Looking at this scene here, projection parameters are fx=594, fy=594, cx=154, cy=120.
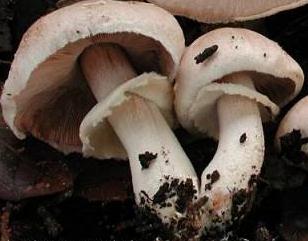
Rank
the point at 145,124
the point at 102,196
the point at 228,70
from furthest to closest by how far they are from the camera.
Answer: the point at 102,196 → the point at 145,124 → the point at 228,70

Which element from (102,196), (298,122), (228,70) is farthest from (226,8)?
(102,196)

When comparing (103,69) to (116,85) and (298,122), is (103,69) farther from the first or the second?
(298,122)

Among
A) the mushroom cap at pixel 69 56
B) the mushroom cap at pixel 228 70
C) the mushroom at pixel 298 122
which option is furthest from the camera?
the mushroom at pixel 298 122

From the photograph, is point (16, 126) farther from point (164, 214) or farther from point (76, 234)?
point (164, 214)

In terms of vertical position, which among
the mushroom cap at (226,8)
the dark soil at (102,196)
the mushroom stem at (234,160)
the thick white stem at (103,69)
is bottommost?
the dark soil at (102,196)

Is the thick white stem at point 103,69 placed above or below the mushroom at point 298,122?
above

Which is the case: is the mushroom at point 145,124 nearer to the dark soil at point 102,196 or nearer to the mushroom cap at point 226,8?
the dark soil at point 102,196

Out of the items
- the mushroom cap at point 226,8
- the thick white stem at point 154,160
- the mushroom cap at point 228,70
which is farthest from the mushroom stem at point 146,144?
the mushroom cap at point 226,8
